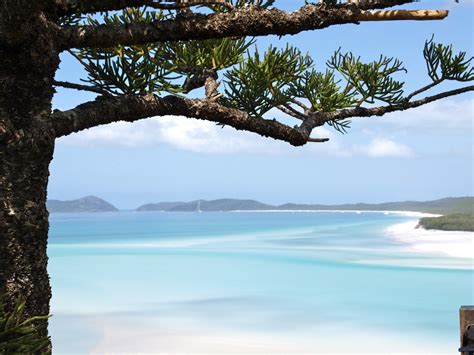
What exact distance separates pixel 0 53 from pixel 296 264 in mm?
19522

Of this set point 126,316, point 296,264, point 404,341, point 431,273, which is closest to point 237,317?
point 126,316

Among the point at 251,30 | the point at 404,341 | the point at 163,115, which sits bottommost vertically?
the point at 404,341

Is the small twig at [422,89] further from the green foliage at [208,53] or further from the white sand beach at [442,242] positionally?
the white sand beach at [442,242]

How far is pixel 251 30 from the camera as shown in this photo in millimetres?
3145

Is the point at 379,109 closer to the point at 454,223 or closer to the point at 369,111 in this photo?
the point at 369,111

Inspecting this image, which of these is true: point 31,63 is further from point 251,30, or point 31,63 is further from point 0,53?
point 251,30

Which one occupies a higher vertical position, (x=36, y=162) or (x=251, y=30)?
(x=251, y=30)

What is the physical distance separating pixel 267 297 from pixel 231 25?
13409 millimetres

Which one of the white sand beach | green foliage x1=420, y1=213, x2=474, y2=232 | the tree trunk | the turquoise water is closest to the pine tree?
the tree trunk

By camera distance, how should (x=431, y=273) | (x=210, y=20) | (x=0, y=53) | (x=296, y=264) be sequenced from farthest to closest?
1. (x=296, y=264)
2. (x=431, y=273)
3. (x=210, y=20)
4. (x=0, y=53)

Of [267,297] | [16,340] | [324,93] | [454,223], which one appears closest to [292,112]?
[324,93]

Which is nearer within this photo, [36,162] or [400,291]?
[36,162]

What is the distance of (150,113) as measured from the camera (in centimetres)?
333

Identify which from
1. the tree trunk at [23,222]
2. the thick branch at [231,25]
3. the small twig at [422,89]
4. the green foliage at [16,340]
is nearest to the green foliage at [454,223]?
the small twig at [422,89]
